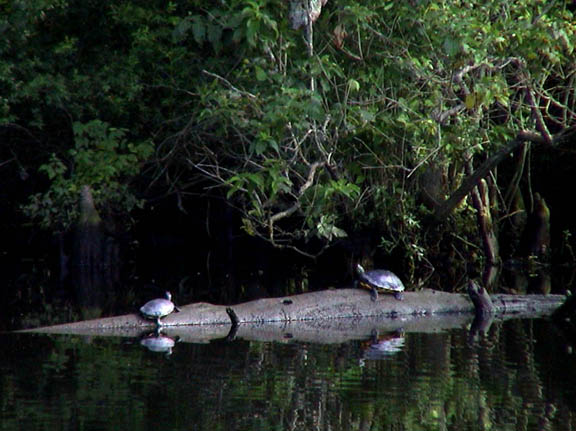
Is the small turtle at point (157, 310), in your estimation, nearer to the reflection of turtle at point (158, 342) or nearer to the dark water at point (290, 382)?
the reflection of turtle at point (158, 342)

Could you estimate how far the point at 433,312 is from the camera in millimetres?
11281

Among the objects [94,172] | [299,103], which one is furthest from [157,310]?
[94,172]

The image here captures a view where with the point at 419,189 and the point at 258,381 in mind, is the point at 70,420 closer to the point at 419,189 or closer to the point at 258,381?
the point at 258,381

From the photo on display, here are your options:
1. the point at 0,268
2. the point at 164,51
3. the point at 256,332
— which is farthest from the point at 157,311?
the point at 0,268

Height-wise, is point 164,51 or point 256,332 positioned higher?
point 164,51

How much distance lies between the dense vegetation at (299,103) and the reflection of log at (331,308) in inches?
47.0

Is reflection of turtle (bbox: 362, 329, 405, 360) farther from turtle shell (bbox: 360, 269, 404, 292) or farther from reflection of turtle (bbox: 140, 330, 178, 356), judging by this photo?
reflection of turtle (bbox: 140, 330, 178, 356)

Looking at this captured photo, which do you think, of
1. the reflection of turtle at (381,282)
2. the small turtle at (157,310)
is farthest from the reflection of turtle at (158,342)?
the reflection of turtle at (381,282)

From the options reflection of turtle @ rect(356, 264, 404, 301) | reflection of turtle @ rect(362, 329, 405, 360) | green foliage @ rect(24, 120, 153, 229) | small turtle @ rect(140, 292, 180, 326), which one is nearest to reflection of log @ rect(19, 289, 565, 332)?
small turtle @ rect(140, 292, 180, 326)

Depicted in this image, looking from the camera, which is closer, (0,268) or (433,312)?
(433,312)

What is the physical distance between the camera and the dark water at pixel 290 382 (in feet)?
20.5

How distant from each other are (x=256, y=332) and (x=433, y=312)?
2.31 meters

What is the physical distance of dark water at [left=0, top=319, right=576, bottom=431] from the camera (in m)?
6.26

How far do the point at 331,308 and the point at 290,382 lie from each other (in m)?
3.62
